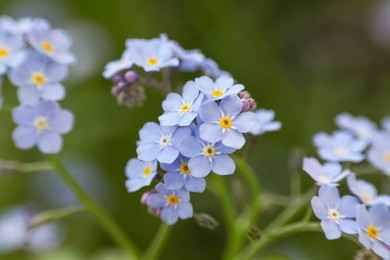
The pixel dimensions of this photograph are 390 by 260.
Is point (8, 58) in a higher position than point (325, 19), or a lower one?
higher

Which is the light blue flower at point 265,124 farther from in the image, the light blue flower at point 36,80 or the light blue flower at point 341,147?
the light blue flower at point 36,80

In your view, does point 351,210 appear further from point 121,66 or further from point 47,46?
point 47,46

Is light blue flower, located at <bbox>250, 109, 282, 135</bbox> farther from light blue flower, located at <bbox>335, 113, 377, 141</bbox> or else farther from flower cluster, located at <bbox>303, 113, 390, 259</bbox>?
light blue flower, located at <bbox>335, 113, 377, 141</bbox>

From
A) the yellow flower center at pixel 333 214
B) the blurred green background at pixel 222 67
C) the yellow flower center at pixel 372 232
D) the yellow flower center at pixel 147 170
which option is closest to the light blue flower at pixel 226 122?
the yellow flower center at pixel 147 170

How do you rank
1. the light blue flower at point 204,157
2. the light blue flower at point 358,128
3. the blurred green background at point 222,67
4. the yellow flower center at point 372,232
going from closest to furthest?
1. the light blue flower at point 204,157
2. the yellow flower center at point 372,232
3. the light blue flower at point 358,128
4. the blurred green background at point 222,67

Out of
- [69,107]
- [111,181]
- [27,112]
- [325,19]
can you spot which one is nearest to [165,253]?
[111,181]

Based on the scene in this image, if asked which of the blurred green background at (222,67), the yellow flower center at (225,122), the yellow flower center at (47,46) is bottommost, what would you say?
the blurred green background at (222,67)

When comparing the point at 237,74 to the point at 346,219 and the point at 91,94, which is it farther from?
the point at 346,219
